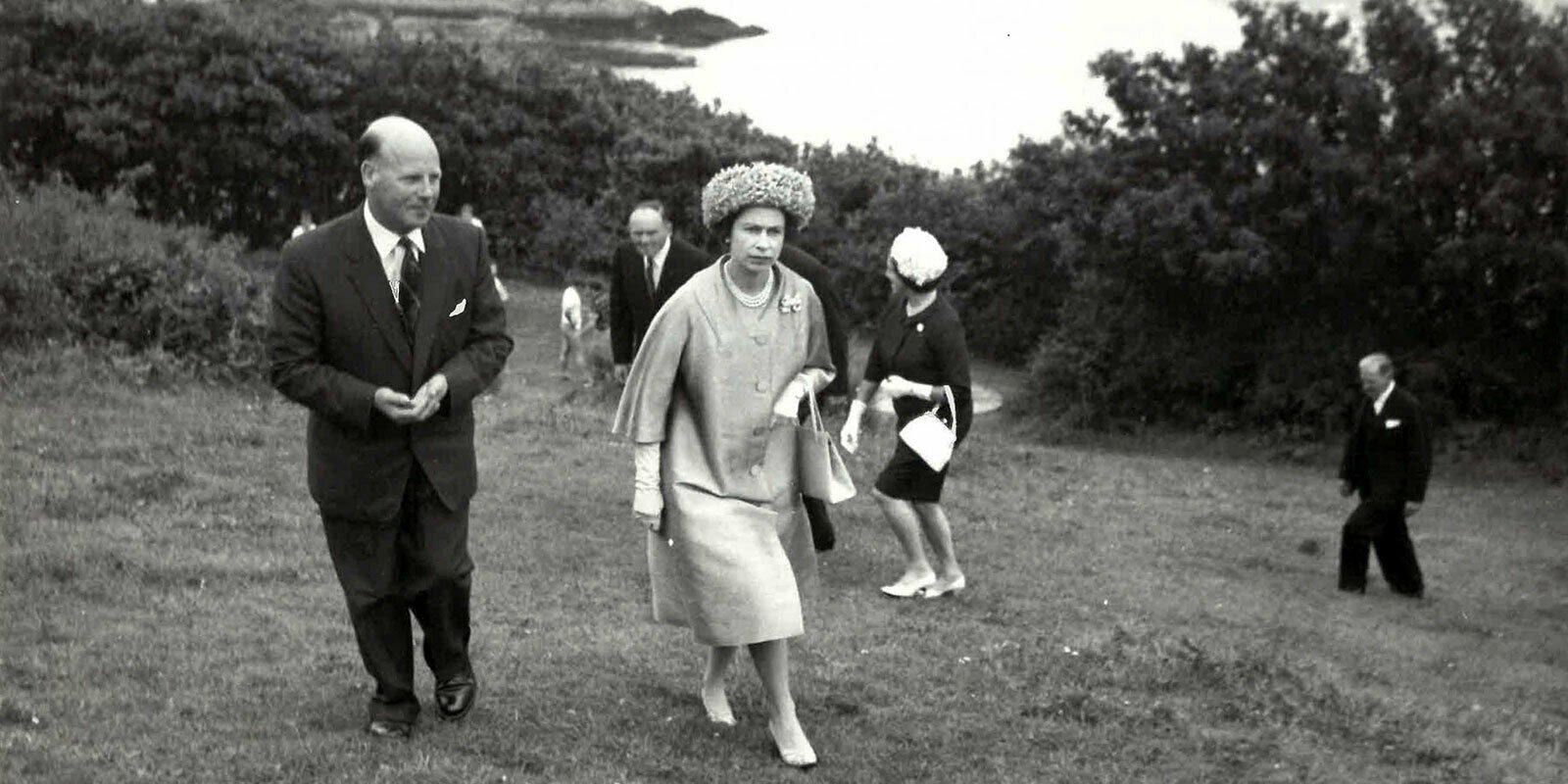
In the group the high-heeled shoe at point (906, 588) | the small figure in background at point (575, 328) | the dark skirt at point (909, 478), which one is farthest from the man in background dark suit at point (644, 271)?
the small figure in background at point (575, 328)

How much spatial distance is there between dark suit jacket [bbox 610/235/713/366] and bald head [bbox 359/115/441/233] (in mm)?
4209

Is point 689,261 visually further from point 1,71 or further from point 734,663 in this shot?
point 1,71

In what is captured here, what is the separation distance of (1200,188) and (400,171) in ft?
59.6

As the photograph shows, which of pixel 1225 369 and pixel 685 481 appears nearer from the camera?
pixel 685 481

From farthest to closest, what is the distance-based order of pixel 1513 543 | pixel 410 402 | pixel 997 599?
pixel 1513 543
pixel 997 599
pixel 410 402

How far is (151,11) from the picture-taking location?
3155 cm

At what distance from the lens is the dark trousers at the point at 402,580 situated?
5.93 m

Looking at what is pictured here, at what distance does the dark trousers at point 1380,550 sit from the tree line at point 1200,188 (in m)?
9.02

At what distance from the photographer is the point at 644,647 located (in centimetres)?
785

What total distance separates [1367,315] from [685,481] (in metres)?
18.6

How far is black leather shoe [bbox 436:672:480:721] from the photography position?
20.6 feet

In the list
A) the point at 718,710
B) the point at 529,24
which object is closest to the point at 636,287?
the point at 718,710

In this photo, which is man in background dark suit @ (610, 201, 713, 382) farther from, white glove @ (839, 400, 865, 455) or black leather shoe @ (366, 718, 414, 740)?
black leather shoe @ (366, 718, 414, 740)

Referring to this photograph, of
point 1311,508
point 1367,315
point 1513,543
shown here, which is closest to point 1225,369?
point 1367,315
